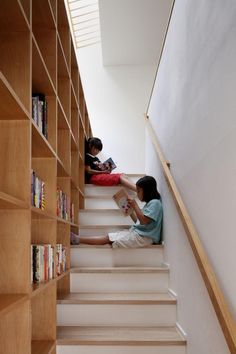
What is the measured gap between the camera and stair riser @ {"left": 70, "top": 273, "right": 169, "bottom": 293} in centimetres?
303

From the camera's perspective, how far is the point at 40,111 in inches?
84.7

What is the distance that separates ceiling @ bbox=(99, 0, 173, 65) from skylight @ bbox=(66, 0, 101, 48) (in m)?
0.59

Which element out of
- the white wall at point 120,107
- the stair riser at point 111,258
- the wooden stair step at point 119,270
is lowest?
the wooden stair step at point 119,270

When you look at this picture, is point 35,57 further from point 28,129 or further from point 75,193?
→ point 75,193

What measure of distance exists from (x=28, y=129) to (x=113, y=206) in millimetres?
2642

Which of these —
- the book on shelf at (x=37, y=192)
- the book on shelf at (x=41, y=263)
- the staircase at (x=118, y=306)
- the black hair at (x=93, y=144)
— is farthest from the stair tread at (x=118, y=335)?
the black hair at (x=93, y=144)

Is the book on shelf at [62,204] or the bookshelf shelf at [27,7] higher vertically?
the bookshelf shelf at [27,7]

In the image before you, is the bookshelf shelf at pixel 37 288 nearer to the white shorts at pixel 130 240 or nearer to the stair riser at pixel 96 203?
the white shorts at pixel 130 240

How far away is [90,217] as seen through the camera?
3.96 meters

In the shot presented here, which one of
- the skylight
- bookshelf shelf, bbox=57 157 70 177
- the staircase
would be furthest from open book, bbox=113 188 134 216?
the skylight

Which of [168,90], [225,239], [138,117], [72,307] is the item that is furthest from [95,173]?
[225,239]

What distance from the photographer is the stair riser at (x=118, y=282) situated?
303 centimetres

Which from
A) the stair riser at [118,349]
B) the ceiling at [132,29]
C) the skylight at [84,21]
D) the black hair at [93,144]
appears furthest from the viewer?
the skylight at [84,21]

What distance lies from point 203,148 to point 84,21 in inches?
213
